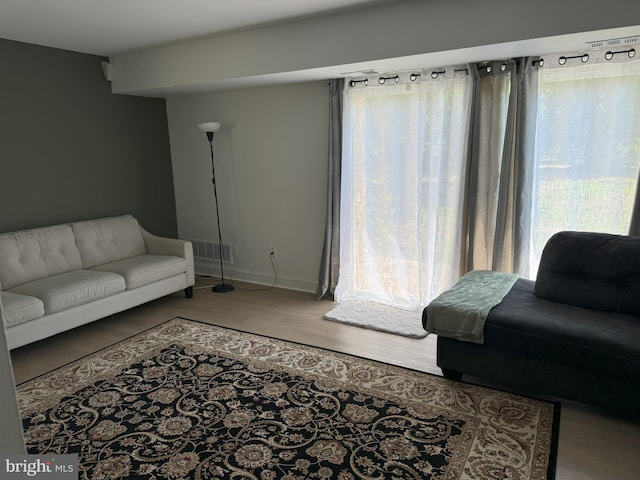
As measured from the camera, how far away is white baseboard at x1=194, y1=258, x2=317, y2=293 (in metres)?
4.80

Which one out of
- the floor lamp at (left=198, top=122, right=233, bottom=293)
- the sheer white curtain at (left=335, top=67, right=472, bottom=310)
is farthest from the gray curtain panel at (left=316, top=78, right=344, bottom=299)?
the floor lamp at (left=198, top=122, right=233, bottom=293)

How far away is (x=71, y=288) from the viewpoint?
11.4ft

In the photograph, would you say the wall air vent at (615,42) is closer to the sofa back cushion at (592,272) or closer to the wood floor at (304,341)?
the sofa back cushion at (592,272)

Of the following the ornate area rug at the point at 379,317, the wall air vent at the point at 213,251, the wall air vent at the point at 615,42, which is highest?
the wall air vent at the point at 615,42

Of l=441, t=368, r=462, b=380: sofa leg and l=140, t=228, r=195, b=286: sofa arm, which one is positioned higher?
l=140, t=228, r=195, b=286: sofa arm

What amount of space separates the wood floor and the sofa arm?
31cm

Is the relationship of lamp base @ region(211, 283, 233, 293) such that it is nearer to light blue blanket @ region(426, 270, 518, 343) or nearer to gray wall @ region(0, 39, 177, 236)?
gray wall @ region(0, 39, 177, 236)

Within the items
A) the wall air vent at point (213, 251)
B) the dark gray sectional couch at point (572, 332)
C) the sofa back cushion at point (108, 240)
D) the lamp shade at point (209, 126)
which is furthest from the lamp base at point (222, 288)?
the dark gray sectional couch at point (572, 332)

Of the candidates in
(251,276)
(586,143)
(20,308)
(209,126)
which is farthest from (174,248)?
(586,143)

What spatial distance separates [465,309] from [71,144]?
399 cm

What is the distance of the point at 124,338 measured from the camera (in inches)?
142

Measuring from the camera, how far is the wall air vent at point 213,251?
5223 millimetres

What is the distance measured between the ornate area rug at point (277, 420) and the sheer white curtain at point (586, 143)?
1.55 m

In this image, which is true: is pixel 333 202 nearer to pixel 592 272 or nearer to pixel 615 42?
pixel 592 272
